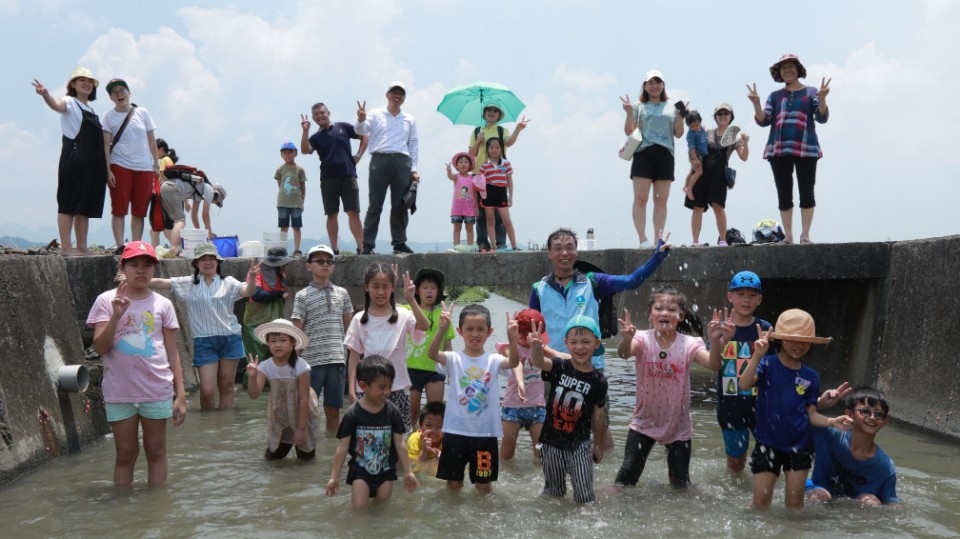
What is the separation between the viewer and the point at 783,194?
375 inches

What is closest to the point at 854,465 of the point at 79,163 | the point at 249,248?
the point at 79,163

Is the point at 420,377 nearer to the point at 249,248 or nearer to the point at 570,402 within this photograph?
the point at 570,402

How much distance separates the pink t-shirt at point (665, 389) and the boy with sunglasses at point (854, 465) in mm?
848

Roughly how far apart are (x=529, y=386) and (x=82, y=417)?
13.3 ft

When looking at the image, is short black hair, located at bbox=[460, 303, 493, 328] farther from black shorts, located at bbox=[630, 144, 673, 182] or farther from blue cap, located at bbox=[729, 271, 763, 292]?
black shorts, located at bbox=[630, 144, 673, 182]

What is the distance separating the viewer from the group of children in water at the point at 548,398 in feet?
17.8

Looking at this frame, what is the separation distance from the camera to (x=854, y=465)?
5559mm

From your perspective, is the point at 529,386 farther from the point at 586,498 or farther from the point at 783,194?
the point at 783,194

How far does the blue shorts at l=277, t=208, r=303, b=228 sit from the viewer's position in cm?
1310

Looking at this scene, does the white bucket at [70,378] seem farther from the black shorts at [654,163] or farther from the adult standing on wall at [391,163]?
the black shorts at [654,163]

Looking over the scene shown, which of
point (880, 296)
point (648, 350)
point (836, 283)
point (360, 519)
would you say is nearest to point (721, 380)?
point (648, 350)

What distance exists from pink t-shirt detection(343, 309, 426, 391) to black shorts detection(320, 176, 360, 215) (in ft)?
13.6

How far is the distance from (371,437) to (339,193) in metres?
5.62

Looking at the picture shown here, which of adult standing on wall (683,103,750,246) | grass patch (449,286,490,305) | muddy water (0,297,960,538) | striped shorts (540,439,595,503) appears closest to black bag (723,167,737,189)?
adult standing on wall (683,103,750,246)
